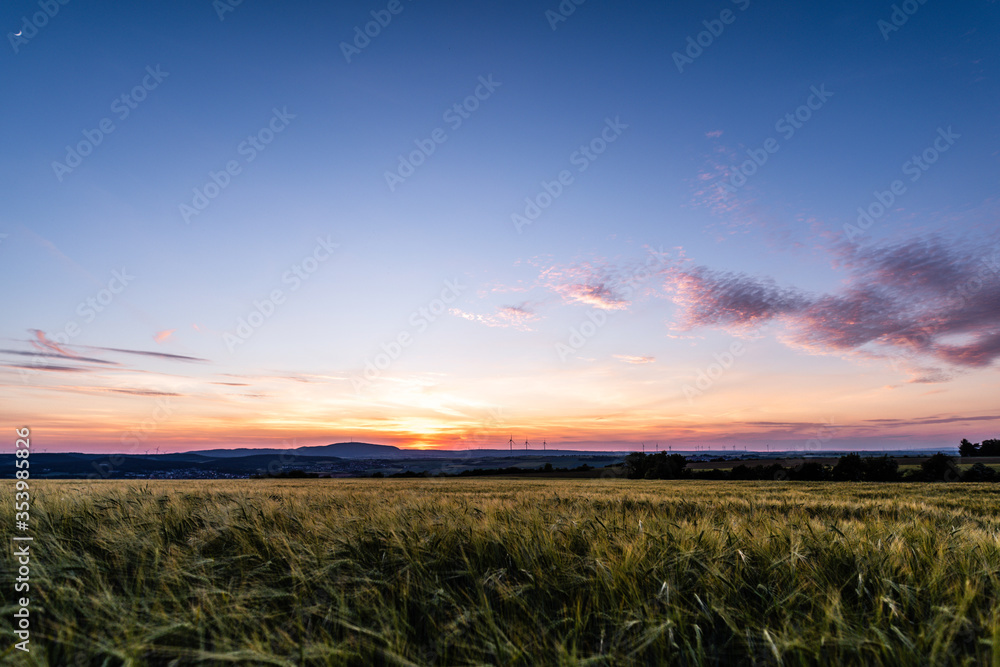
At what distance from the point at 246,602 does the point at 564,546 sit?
86.1 inches

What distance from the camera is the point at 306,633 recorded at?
8.91 ft

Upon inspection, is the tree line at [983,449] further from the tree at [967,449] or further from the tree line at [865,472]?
the tree line at [865,472]

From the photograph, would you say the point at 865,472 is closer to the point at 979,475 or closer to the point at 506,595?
the point at 979,475

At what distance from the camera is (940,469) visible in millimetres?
57500

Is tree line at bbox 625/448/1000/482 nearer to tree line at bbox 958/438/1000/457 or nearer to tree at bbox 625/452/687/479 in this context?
tree at bbox 625/452/687/479

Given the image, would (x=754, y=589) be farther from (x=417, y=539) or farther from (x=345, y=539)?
(x=345, y=539)

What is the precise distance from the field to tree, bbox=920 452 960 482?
7002cm

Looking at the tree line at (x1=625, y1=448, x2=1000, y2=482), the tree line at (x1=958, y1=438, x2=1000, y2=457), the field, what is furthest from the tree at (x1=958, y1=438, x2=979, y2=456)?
the field

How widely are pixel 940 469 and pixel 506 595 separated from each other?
7608 cm

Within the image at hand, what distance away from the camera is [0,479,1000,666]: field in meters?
2.35

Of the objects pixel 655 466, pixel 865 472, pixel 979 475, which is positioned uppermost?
pixel 979 475

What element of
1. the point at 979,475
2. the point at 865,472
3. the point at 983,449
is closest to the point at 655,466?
the point at 865,472

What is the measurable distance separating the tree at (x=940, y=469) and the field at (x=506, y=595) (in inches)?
2757

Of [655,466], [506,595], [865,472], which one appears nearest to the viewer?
[506,595]
